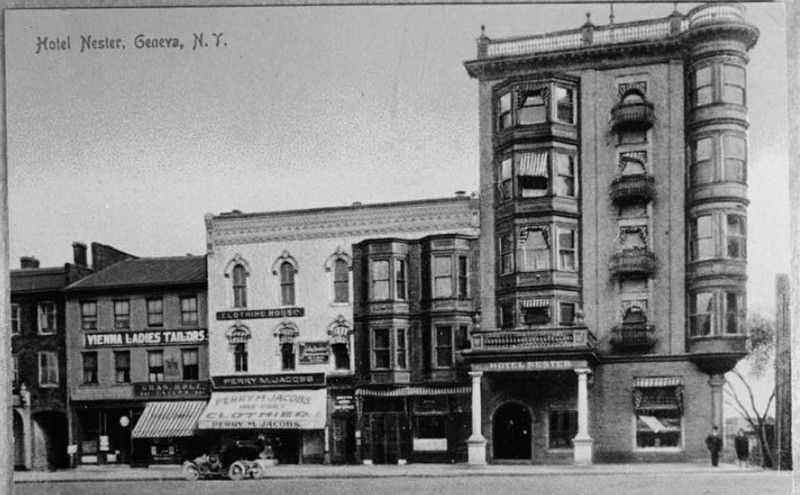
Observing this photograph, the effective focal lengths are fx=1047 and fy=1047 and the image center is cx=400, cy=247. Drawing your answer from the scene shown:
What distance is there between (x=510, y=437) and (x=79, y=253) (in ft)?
18.7

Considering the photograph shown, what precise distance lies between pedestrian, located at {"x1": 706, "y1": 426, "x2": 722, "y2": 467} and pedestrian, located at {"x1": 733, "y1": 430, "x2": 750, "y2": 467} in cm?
22

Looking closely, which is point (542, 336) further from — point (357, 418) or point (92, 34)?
point (92, 34)

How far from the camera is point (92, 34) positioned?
1182 cm

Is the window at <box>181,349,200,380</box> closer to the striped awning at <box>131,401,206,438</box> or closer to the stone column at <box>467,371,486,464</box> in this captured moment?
the striped awning at <box>131,401,206,438</box>

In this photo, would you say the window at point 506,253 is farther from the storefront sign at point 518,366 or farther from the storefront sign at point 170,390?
the storefront sign at point 170,390

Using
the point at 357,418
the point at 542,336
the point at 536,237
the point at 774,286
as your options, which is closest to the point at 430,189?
the point at 536,237

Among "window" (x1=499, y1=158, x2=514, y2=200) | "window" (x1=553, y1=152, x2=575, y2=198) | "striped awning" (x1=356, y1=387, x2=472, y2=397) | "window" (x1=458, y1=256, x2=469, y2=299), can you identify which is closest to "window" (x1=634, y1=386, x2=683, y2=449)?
"striped awning" (x1=356, y1=387, x2=472, y2=397)

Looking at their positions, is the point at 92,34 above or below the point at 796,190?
above

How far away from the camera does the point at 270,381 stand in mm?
13516

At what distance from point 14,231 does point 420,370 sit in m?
5.17

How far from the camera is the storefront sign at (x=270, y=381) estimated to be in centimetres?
1332

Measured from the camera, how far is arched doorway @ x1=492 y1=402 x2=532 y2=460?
12781 millimetres

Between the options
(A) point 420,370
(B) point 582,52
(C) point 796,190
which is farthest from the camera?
(A) point 420,370

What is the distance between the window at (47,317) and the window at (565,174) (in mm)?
6408
